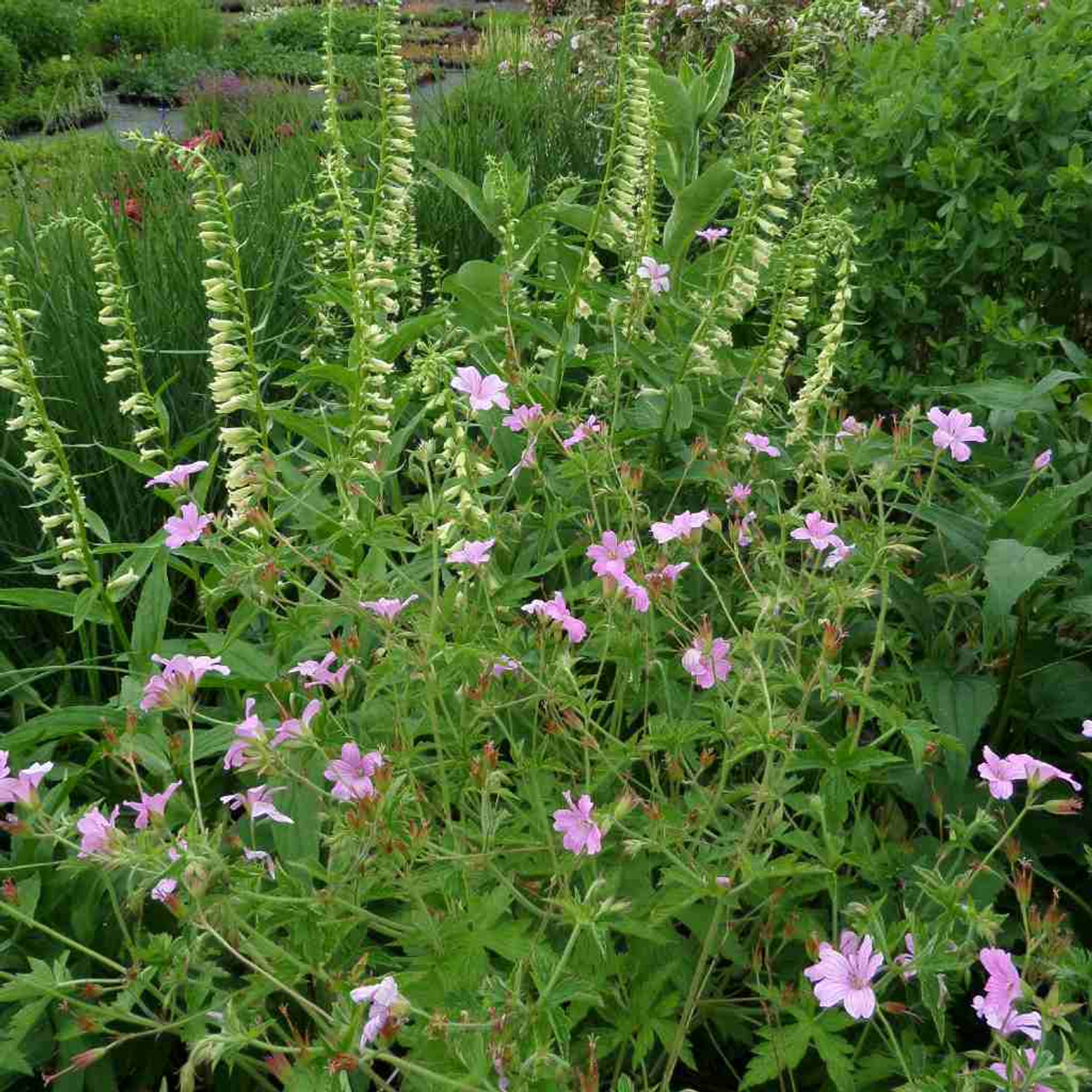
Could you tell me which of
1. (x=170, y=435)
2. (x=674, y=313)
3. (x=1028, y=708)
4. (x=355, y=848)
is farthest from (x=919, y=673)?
(x=170, y=435)

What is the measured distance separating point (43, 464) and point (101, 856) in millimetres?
964

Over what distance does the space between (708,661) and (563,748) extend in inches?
14.8

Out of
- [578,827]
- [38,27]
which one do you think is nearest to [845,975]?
[578,827]

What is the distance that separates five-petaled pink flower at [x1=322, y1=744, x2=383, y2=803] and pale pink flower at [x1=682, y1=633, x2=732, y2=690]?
43 centimetres

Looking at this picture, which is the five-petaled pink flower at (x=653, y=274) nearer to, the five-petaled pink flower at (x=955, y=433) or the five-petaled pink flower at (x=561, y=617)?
the five-petaled pink flower at (x=955, y=433)

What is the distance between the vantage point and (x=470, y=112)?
179 inches

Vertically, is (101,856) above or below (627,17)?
below

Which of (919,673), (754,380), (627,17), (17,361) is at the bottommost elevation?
(919,673)

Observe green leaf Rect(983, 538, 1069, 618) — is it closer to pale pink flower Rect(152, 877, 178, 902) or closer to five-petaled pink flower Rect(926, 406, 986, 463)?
five-petaled pink flower Rect(926, 406, 986, 463)

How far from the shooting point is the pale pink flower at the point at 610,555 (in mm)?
1595

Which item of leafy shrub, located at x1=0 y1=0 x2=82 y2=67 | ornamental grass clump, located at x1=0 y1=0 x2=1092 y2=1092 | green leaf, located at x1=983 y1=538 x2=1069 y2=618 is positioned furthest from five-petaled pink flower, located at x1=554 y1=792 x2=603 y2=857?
leafy shrub, located at x1=0 y1=0 x2=82 y2=67

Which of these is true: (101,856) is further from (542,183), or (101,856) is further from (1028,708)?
(542,183)

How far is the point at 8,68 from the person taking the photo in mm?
12078

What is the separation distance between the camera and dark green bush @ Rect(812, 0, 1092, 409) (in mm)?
3029
